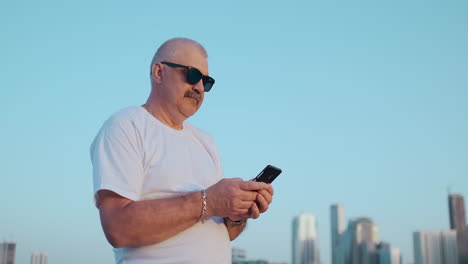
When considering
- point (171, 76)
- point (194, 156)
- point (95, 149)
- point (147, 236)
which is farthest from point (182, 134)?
point (147, 236)

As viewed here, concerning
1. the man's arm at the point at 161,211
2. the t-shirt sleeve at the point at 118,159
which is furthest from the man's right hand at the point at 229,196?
the t-shirt sleeve at the point at 118,159

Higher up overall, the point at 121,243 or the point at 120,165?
the point at 120,165

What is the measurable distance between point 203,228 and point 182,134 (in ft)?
1.95

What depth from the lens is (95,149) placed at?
2.86m

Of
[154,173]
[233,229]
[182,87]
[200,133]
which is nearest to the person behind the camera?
[154,173]

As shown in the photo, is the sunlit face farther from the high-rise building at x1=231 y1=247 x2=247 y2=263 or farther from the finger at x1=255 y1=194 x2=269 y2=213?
the high-rise building at x1=231 y1=247 x2=247 y2=263

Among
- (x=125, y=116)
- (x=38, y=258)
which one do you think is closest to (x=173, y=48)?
(x=125, y=116)

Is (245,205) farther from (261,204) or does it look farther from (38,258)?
(38,258)

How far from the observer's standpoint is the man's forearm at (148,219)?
2613 mm

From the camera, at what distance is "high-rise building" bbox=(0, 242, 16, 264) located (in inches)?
5807

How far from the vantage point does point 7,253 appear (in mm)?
148750

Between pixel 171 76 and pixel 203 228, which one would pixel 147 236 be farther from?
pixel 171 76

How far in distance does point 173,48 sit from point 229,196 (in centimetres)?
97

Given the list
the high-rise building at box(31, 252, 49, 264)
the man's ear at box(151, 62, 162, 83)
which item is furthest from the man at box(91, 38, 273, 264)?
the high-rise building at box(31, 252, 49, 264)
